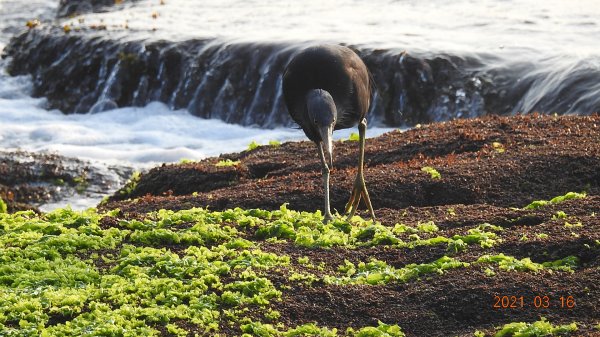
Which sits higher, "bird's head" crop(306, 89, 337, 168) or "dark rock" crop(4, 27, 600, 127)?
"bird's head" crop(306, 89, 337, 168)

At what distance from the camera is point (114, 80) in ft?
82.0

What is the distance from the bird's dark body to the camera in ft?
25.8

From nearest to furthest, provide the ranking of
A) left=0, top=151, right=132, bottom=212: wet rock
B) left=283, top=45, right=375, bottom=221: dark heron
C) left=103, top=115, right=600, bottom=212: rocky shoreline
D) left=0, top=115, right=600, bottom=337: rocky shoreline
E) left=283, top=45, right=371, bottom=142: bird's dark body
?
1. left=0, top=115, right=600, bottom=337: rocky shoreline
2. left=283, top=45, right=375, bottom=221: dark heron
3. left=283, top=45, right=371, bottom=142: bird's dark body
4. left=103, top=115, right=600, bottom=212: rocky shoreline
5. left=0, top=151, right=132, bottom=212: wet rock

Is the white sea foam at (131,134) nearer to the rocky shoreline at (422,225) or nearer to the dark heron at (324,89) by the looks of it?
the rocky shoreline at (422,225)

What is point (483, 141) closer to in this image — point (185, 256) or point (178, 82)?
point (185, 256)

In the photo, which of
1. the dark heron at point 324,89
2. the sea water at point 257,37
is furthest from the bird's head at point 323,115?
the sea water at point 257,37

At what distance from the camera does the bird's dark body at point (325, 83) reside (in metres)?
7.87

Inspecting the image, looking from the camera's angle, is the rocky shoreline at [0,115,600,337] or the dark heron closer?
the rocky shoreline at [0,115,600,337]

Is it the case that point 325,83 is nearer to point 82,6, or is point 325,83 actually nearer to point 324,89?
point 324,89

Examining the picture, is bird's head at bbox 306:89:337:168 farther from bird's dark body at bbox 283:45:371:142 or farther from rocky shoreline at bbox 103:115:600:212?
rocky shoreline at bbox 103:115:600:212
